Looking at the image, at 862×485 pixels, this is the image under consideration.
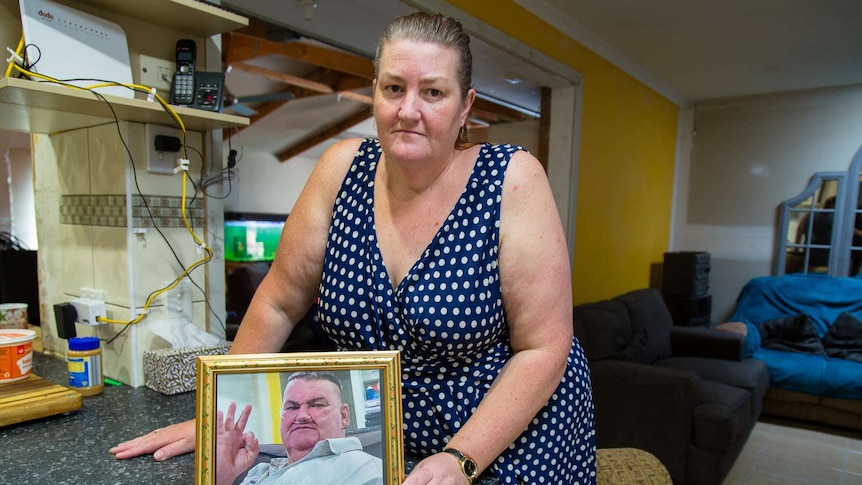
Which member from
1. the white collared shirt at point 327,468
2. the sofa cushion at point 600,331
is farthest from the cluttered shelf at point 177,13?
the sofa cushion at point 600,331

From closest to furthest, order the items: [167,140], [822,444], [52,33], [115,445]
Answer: [115,445]
[52,33]
[167,140]
[822,444]

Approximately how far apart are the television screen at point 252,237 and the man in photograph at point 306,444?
650 cm

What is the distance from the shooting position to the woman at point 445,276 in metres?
0.77

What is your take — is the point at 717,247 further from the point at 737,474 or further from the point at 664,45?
the point at 737,474

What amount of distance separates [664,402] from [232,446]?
2291 millimetres

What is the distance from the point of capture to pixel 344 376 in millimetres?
679

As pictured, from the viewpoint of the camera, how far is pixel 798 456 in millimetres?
2898

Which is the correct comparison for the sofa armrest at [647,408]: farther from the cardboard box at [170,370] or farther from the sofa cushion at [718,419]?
the cardboard box at [170,370]

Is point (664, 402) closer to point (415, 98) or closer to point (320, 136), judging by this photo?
point (415, 98)

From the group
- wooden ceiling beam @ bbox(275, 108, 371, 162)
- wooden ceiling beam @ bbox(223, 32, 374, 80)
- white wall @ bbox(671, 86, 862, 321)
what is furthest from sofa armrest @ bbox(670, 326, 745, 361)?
wooden ceiling beam @ bbox(275, 108, 371, 162)

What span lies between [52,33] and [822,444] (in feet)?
13.4

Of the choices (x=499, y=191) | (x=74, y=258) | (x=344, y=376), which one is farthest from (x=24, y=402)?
(x=499, y=191)

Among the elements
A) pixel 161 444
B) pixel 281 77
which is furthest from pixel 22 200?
pixel 281 77

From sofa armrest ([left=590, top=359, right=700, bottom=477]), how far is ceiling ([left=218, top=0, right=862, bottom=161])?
1.68 metres
